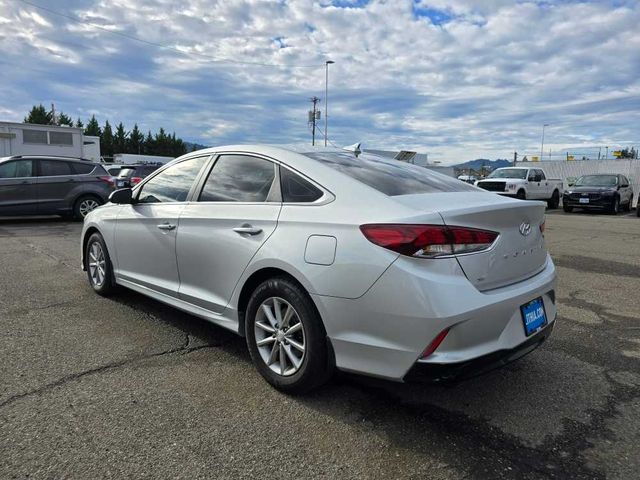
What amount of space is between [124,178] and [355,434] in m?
17.3

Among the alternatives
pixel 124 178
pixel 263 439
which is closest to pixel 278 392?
pixel 263 439

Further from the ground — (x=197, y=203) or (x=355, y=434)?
(x=197, y=203)

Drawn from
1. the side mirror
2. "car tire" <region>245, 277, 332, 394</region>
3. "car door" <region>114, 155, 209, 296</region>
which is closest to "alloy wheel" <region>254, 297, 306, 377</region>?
"car tire" <region>245, 277, 332, 394</region>

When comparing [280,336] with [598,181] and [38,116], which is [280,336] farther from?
[38,116]

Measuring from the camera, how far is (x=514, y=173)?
70.2ft

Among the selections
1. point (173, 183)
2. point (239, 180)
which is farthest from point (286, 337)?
point (173, 183)

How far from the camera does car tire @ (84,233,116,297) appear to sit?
5.11 meters

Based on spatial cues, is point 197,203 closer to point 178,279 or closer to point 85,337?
point 178,279

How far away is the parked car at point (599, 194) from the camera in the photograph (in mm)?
19234

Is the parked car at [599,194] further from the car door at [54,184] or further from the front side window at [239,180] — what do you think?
the front side window at [239,180]

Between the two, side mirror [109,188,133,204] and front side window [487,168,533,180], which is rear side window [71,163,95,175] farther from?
front side window [487,168,533,180]

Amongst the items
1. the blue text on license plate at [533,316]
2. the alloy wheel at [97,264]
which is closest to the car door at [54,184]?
A: the alloy wheel at [97,264]

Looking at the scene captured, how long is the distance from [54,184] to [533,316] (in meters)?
12.5

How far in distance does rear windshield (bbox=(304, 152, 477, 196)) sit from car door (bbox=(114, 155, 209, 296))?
1.20 meters
